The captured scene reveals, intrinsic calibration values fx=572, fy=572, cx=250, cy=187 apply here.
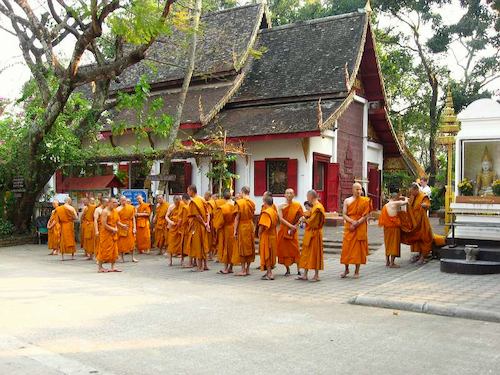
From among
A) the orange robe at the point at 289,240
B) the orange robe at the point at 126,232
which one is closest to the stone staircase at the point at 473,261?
the orange robe at the point at 289,240

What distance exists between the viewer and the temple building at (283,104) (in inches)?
768

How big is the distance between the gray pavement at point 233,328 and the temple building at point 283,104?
876cm

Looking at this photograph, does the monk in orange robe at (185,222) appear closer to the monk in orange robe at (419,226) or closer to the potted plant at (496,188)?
the monk in orange robe at (419,226)

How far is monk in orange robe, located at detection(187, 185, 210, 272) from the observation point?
12.3m

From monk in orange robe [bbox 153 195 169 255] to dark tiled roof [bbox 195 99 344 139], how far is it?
15.2 feet

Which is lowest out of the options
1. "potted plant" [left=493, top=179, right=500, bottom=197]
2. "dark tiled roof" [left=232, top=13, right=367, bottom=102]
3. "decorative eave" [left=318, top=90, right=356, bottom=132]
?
"potted plant" [left=493, top=179, right=500, bottom=197]

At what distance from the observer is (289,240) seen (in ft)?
37.0

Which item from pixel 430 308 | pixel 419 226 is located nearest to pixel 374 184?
pixel 419 226

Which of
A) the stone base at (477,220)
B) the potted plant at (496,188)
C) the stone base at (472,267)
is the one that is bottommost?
the stone base at (472,267)

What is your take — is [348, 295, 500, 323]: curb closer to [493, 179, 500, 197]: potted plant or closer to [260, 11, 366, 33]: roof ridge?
[493, 179, 500, 197]: potted plant

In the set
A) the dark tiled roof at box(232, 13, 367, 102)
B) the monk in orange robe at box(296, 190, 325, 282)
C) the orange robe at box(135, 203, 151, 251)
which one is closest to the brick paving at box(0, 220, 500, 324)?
the monk in orange robe at box(296, 190, 325, 282)

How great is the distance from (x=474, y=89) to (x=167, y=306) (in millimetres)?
22223

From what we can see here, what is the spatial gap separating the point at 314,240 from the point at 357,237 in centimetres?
89

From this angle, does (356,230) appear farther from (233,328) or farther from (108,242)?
(108,242)
